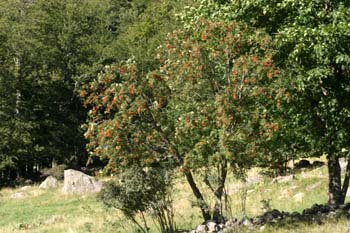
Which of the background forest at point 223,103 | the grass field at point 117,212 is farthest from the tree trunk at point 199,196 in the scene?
the grass field at point 117,212

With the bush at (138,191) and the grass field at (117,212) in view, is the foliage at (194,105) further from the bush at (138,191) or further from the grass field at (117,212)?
the grass field at (117,212)

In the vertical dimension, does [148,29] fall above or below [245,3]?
above

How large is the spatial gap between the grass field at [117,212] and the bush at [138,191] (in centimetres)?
161

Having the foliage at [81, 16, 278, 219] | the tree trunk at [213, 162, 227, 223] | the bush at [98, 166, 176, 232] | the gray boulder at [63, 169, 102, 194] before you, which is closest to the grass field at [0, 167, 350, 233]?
the gray boulder at [63, 169, 102, 194]

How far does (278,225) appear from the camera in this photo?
42.8 ft

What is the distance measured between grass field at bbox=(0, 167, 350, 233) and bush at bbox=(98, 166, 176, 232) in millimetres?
1613

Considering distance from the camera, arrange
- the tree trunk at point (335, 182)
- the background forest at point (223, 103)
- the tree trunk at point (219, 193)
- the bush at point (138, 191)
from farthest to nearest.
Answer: the tree trunk at point (335, 182) < the tree trunk at point (219, 193) < the bush at point (138, 191) < the background forest at point (223, 103)

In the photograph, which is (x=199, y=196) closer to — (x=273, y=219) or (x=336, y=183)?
(x=273, y=219)

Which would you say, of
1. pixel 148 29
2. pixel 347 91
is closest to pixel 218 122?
pixel 347 91

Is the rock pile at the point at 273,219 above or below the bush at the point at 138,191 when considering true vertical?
below

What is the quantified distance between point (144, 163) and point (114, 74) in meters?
2.67

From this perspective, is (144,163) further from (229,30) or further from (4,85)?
(4,85)

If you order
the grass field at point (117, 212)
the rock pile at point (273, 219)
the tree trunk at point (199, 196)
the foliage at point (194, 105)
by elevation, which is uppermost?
the foliage at point (194, 105)

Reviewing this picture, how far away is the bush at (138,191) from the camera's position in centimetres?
1342
